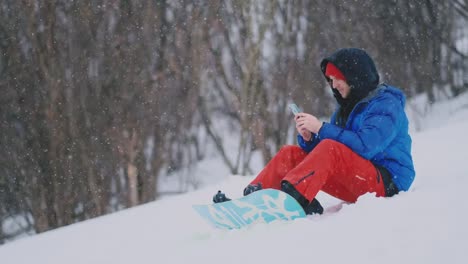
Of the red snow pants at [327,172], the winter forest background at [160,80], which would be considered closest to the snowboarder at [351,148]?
the red snow pants at [327,172]

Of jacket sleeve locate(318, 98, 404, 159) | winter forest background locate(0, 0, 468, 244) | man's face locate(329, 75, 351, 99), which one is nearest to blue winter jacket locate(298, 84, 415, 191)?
jacket sleeve locate(318, 98, 404, 159)

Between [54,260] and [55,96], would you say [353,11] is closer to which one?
[55,96]

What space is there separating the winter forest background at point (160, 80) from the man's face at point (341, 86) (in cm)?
497

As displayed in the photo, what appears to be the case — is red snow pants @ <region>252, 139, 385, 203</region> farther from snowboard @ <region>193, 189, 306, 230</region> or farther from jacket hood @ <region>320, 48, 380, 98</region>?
jacket hood @ <region>320, 48, 380, 98</region>

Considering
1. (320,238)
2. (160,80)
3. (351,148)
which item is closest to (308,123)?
(351,148)

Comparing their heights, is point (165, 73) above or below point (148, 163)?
above

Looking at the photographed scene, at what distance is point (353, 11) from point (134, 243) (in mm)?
7238

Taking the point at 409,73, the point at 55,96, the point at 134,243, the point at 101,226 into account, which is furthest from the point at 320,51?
the point at 134,243

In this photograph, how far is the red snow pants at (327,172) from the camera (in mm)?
3012

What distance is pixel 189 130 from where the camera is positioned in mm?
8945

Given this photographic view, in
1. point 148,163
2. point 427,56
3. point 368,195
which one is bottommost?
point 148,163

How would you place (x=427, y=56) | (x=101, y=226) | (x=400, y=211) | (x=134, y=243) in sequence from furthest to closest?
(x=427, y=56) → (x=101, y=226) → (x=134, y=243) → (x=400, y=211)

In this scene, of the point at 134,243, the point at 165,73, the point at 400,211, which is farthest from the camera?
the point at 165,73

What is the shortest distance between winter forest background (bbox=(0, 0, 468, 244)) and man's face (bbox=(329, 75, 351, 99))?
16.3 ft
